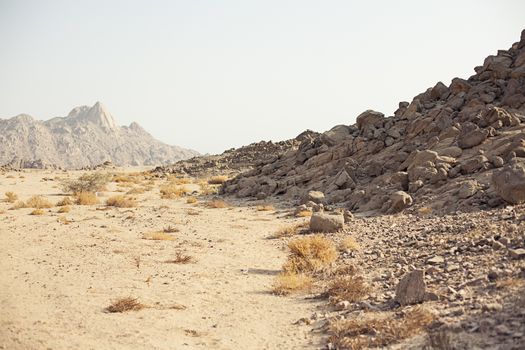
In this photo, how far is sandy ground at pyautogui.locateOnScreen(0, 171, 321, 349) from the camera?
7.14m

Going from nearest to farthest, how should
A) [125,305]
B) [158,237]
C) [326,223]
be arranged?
[125,305]
[158,237]
[326,223]

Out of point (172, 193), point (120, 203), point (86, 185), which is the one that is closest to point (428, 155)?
point (120, 203)

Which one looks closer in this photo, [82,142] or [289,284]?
[289,284]

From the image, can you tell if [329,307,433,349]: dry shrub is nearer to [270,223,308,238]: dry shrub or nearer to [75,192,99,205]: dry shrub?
[270,223,308,238]: dry shrub

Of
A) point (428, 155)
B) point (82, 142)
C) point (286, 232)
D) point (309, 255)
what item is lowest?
point (309, 255)

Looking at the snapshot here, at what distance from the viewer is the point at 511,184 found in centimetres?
1310

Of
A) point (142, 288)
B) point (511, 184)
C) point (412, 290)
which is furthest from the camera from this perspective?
point (511, 184)

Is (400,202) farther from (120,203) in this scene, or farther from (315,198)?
(120,203)

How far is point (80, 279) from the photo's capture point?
1013cm

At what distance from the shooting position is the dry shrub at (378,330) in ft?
20.2

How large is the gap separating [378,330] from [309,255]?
199 inches

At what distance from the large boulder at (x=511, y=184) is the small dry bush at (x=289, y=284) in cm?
699

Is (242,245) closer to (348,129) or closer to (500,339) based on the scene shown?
(500,339)

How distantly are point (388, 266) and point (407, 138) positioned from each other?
15400mm
